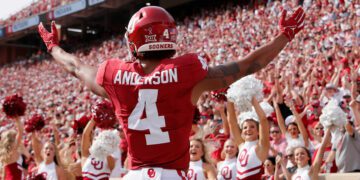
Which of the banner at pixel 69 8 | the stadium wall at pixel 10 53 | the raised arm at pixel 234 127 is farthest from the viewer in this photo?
the stadium wall at pixel 10 53

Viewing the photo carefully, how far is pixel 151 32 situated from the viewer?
7.17 ft

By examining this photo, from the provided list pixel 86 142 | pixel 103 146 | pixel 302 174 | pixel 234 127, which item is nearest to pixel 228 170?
pixel 234 127

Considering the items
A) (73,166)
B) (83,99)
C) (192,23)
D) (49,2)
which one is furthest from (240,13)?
(49,2)

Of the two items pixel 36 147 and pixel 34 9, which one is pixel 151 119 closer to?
pixel 36 147

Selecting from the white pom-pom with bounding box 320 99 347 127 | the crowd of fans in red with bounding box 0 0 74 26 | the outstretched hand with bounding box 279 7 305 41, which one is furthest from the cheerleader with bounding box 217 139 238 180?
the crowd of fans in red with bounding box 0 0 74 26

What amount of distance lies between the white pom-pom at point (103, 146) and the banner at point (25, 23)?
74.6 ft

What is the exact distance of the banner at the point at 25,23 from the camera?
2729 cm

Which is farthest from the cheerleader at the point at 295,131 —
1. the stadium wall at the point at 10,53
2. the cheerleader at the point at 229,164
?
the stadium wall at the point at 10,53

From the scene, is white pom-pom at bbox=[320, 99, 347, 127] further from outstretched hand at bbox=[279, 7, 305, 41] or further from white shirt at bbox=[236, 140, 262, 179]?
outstretched hand at bbox=[279, 7, 305, 41]

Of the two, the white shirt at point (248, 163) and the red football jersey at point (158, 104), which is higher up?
the red football jersey at point (158, 104)

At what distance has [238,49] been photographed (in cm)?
1295

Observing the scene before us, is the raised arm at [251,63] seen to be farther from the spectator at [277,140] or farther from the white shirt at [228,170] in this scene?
the spectator at [277,140]

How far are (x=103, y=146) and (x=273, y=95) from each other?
237 centimetres

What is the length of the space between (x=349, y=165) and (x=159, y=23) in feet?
11.2
